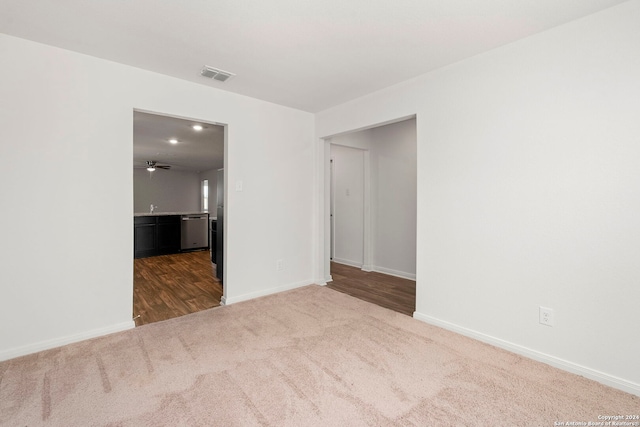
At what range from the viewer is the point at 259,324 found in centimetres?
282

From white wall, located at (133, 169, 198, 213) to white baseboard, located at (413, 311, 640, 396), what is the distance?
10186mm

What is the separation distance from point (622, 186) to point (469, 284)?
122 centimetres

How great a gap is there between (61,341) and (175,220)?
4.91m

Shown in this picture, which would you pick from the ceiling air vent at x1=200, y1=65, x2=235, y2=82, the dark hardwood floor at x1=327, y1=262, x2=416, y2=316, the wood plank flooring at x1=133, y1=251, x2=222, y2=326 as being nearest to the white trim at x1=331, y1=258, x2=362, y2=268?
the dark hardwood floor at x1=327, y1=262, x2=416, y2=316

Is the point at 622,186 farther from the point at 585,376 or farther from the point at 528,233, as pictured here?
the point at 585,376

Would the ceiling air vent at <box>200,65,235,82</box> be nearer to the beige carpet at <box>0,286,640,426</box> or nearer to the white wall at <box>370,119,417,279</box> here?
the beige carpet at <box>0,286,640,426</box>

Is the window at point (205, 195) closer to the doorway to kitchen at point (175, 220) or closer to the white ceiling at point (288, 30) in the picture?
the doorway to kitchen at point (175, 220)

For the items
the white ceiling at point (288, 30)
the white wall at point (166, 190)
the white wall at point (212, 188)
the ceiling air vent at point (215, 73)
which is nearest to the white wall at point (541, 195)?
the white ceiling at point (288, 30)

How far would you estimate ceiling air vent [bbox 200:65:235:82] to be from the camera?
2753 millimetres

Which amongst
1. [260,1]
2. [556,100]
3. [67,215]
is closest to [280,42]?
[260,1]

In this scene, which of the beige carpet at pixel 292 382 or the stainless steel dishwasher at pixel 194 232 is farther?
the stainless steel dishwasher at pixel 194 232

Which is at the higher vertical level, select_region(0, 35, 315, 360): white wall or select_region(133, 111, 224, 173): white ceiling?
select_region(133, 111, 224, 173): white ceiling

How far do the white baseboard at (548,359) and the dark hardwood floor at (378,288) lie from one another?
498 millimetres

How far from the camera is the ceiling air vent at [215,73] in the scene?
2.75 meters
